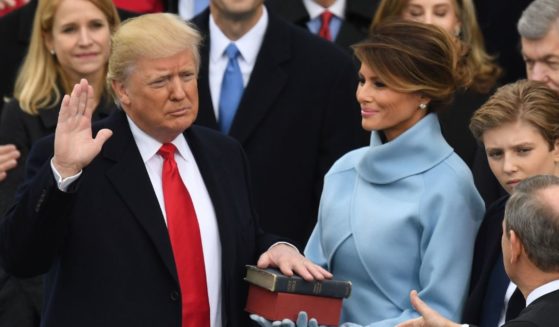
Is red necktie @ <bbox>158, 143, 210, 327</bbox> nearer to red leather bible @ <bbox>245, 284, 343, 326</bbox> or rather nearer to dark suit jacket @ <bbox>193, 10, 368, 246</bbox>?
red leather bible @ <bbox>245, 284, 343, 326</bbox>

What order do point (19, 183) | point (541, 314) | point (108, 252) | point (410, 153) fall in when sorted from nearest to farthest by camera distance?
1. point (541, 314)
2. point (108, 252)
3. point (410, 153)
4. point (19, 183)

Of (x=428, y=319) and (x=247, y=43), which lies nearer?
(x=428, y=319)

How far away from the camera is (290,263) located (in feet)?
16.9

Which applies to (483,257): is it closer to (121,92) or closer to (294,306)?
(294,306)

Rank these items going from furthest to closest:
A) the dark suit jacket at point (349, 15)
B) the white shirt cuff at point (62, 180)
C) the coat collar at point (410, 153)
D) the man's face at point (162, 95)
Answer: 1. the dark suit jacket at point (349, 15)
2. the coat collar at point (410, 153)
3. the man's face at point (162, 95)
4. the white shirt cuff at point (62, 180)

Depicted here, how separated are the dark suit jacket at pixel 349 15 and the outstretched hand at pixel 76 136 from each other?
2826 mm

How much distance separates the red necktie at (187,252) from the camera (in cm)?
512

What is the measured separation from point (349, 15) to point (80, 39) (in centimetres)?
163

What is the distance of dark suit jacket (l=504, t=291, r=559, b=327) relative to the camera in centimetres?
419

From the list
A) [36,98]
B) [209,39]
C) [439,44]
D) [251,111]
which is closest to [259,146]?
[251,111]

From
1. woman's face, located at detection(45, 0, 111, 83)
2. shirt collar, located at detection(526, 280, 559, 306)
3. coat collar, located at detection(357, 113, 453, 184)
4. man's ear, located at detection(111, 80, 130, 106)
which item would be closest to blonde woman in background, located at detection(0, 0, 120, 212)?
woman's face, located at detection(45, 0, 111, 83)

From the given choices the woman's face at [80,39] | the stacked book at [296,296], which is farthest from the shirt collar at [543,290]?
the woman's face at [80,39]

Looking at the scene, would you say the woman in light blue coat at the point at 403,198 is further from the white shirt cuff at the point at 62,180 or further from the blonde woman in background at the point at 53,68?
the blonde woman in background at the point at 53,68

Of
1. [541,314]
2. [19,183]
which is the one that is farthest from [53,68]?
[541,314]
